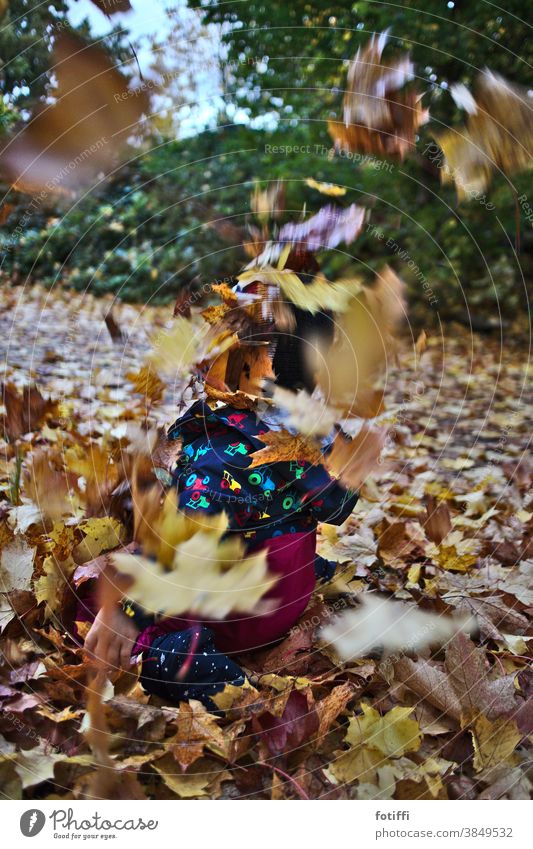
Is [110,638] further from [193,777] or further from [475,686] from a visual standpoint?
[475,686]

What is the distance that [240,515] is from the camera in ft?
5.13

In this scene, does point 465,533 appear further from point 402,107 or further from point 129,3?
point 129,3

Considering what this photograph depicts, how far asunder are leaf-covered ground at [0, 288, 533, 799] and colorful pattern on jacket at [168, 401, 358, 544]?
0.30m

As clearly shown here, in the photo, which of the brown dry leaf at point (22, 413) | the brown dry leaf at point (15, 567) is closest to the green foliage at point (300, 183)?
the brown dry leaf at point (22, 413)

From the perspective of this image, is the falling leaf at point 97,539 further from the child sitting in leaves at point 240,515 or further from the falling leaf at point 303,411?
the falling leaf at point 303,411

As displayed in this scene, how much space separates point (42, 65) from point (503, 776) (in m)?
1.81

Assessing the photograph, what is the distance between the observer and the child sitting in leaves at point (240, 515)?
147 centimetres

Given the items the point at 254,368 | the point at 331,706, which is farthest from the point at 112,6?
the point at 331,706

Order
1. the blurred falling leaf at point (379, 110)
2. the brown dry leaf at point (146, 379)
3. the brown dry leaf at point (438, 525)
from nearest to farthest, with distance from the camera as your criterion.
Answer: the blurred falling leaf at point (379, 110)
the brown dry leaf at point (146, 379)
the brown dry leaf at point (438, 525)

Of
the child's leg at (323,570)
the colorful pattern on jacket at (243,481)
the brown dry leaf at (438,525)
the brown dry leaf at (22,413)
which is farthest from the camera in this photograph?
the brown dry leaf at (22,413)

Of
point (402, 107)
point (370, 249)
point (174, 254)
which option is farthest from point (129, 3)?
point (370, 249)

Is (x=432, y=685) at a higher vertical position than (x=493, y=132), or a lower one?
lower

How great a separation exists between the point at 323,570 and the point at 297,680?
0.47 m

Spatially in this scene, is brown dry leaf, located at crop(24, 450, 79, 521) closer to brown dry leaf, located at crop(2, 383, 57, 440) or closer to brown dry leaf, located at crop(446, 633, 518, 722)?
brown dry leaf, located at crop(2, 383, 57, 440)
